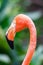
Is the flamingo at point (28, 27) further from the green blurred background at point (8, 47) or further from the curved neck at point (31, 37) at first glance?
the green blurred background at point (8, 47)

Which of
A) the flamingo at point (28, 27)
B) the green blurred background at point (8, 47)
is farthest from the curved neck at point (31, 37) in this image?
the green blurred background at point (8, 47)

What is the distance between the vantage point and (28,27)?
1395 millimetres

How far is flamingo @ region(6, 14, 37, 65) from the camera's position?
1.37 meters

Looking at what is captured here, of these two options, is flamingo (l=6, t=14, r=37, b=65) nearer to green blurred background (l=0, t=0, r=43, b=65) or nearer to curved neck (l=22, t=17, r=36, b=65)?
curved neck (l=22, t=17, r=36, b=65)

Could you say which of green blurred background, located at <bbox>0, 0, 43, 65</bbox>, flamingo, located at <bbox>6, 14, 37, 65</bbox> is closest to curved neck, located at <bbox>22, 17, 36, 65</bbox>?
flamingo, located at <bbox>6, 14, 37, 65</bbox>

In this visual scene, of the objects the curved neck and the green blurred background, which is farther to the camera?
the green blurred background

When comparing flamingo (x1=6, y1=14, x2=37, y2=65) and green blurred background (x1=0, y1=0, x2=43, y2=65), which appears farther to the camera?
green blurred background (x1=0, y1=0, x2=43, y2=65)

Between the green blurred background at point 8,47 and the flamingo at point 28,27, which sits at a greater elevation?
the flamingo at point 28,27

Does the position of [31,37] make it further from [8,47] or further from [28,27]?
[8,47]

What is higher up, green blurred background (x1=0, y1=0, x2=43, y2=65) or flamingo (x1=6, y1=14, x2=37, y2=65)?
flamingo (x1=6, y1=14, x2=37, y2=65)

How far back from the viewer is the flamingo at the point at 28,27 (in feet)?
4.50

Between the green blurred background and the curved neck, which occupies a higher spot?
the curved neck

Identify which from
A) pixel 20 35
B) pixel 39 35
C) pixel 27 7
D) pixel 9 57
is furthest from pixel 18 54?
pixel 27 7

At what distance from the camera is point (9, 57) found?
2.68 m
